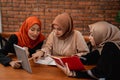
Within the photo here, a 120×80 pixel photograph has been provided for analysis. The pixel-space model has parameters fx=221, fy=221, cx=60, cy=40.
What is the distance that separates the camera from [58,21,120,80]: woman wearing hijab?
59.9 inches

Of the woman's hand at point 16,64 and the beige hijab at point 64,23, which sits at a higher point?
the beige hijab at point 64,23

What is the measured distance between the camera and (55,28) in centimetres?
229

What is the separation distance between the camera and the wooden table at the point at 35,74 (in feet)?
5.49

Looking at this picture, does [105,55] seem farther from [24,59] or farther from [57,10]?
[57,10]

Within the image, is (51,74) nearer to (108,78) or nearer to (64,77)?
(64,77)

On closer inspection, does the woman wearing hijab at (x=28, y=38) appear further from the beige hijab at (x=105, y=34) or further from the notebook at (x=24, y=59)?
the beige hijab at (x=105, y=34)

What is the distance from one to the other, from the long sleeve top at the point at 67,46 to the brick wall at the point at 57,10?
215 cm

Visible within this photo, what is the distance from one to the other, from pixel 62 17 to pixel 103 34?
75cm

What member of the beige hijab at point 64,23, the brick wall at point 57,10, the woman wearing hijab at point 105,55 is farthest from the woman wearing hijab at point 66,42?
the brick wall at point 57,10

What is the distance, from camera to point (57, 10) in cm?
453

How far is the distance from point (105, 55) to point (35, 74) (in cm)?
57

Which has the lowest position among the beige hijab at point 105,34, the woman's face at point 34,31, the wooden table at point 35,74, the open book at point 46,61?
the wooden table at point 35,74

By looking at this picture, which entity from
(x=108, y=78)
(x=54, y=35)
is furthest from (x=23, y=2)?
(x=108, y=78)

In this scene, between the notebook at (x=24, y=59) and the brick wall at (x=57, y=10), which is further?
the brick wall at (x=57, y=10)
